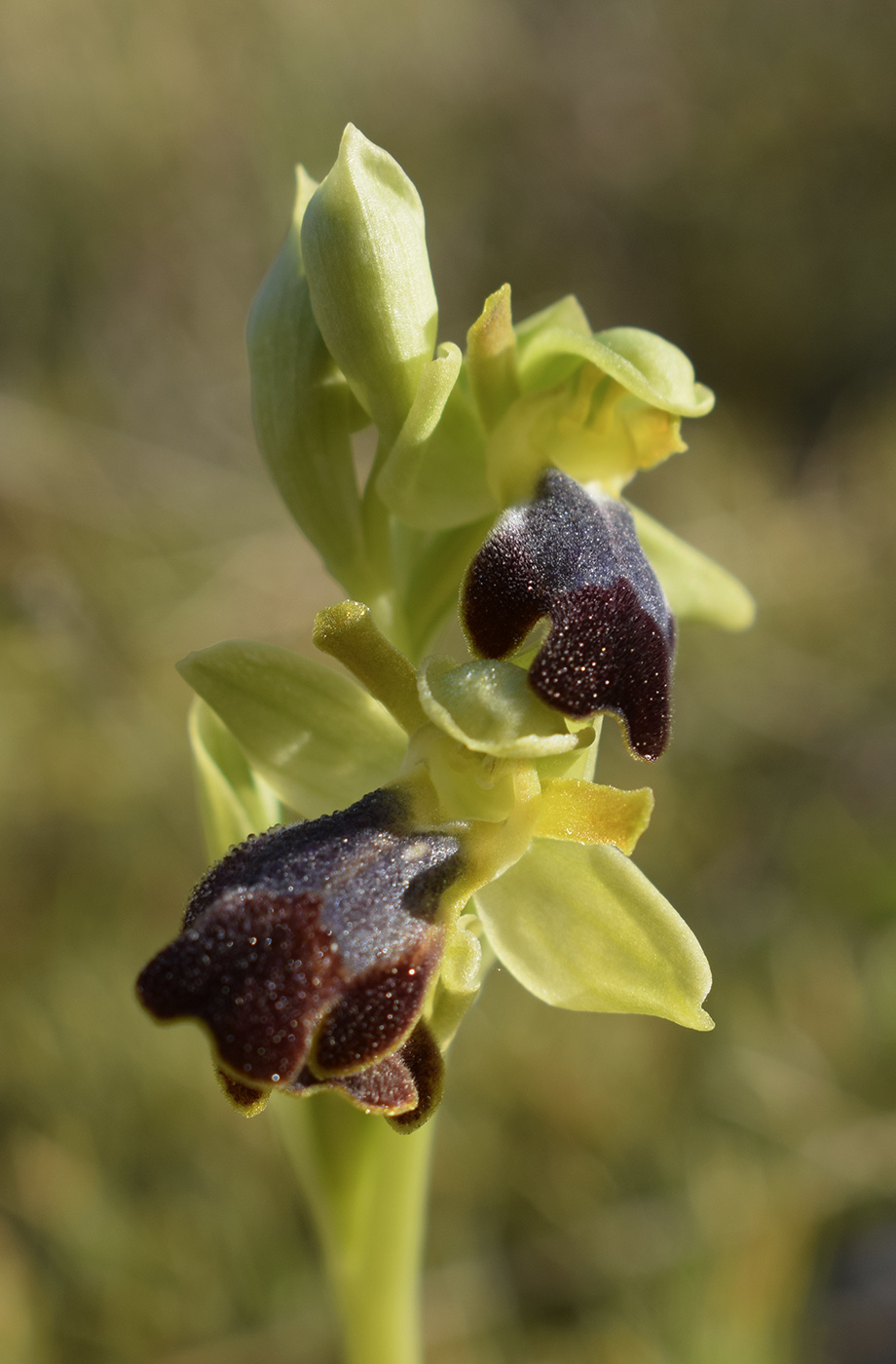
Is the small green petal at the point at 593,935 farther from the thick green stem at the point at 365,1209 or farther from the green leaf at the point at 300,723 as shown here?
the thick green stem at the point at 365,1209

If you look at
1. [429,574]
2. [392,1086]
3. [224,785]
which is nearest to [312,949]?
[392,1086]

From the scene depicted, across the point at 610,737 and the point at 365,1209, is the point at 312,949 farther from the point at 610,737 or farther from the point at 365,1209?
the point at 610,737

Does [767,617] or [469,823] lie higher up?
[469,823]

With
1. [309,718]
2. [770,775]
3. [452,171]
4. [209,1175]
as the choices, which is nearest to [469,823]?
[309,718]

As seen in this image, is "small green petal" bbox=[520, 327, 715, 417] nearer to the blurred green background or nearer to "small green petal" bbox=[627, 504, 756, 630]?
"small green petal" bbox=[627, 504, 756, 630]

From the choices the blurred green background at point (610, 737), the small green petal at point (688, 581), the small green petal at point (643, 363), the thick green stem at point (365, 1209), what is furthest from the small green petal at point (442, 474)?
the blurred green background at point (610, 737)

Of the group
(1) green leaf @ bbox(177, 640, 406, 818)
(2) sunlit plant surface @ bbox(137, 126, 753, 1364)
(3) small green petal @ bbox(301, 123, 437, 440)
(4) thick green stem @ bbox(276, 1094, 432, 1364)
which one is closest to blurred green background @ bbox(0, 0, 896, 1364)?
(4) thick green stem @ bbox(276, 1094, 432, 1364)

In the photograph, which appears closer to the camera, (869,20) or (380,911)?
(380,911)

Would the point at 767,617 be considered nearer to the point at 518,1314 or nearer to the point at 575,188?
the point at 518,1314
